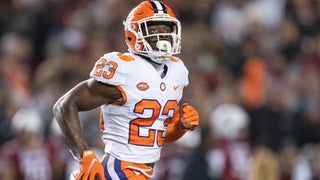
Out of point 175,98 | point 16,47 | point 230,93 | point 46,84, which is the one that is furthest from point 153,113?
point 16,47

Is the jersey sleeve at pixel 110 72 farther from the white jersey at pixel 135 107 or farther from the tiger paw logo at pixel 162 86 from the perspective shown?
the tiger paw logo at pixel 162 86

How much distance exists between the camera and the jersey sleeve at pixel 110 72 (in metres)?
5.67

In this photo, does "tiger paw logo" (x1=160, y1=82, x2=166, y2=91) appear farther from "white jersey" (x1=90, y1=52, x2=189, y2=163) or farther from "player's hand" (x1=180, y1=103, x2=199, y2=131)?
"player's hand" (x1=180, y1=103, x2=199, y2=131)

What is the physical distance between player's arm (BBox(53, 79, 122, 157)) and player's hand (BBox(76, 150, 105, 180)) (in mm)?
114

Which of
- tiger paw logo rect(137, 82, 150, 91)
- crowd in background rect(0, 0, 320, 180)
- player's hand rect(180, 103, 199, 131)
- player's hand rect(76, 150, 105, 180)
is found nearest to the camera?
player's hand rect(76, 150, 105, 180)

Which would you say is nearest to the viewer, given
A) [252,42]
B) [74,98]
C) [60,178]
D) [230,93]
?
[74,98]

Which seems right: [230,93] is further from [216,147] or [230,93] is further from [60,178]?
[60,178]

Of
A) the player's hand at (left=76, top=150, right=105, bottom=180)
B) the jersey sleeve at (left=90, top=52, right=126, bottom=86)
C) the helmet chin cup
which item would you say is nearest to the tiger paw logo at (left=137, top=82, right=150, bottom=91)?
the jersey sleeve at (left=90, top=52, right=126, bottom=86)

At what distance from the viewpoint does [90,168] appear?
548 centimetres

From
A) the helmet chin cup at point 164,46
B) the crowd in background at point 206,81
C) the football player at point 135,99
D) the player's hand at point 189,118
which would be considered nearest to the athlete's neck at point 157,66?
the football player at point 135,99

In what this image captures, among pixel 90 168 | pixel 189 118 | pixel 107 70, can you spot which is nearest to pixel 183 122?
pixel 189 118

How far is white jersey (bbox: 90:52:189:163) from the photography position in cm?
573

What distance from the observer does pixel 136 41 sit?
588 centimetres

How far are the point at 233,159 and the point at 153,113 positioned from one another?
3.99 meters
